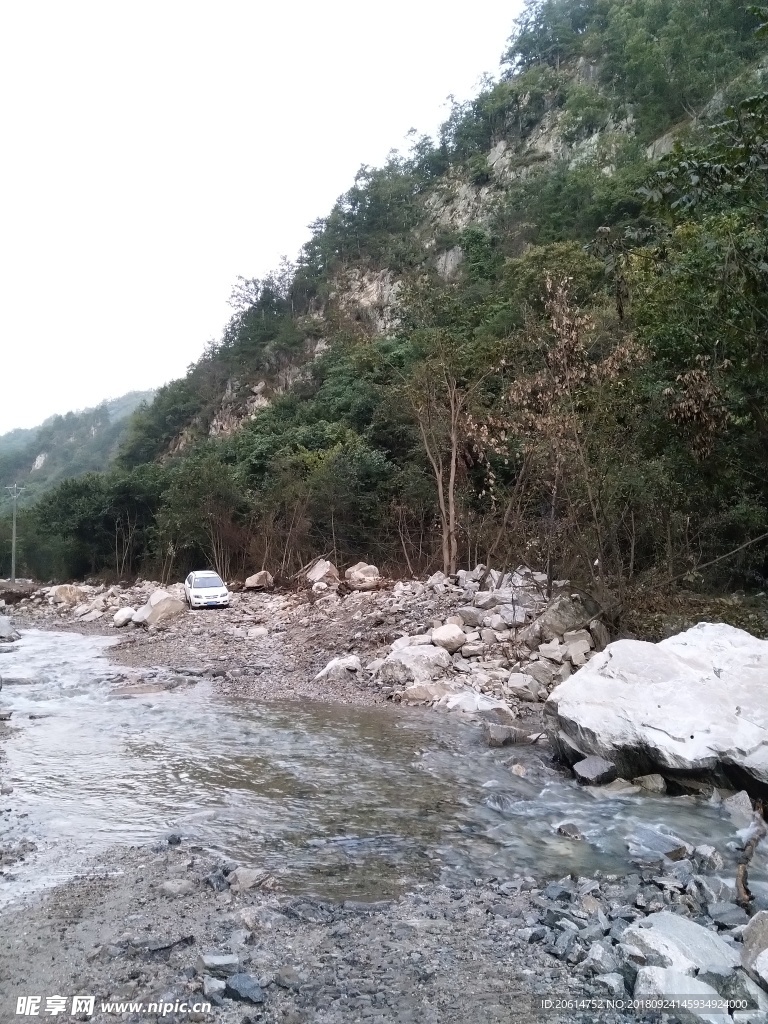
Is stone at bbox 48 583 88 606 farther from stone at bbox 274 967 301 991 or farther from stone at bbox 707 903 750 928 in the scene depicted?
stone at bbox 707 903 750 928

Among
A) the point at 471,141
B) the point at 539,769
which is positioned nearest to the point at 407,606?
the point at 539,769

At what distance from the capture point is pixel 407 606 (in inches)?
566

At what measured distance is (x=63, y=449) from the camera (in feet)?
326

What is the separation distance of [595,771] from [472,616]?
19.4ft

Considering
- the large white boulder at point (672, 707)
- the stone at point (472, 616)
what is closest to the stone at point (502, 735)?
the large white boulder at point (672, 707)

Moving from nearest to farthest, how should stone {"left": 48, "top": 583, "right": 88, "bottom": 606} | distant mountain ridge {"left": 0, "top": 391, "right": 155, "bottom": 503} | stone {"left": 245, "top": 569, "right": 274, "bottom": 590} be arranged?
stone {"left": 245, "top": 569, "right": 274, "bottom": 590} → stone {"left": 48, "top": 583, "right": 88, "bottom": 606} → distant mountain ridge {"left": 0, "top": 391, "right": 155, "bottom": 503}

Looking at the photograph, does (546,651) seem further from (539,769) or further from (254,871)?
(254,871)

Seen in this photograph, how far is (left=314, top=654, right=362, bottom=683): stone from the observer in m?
11.5

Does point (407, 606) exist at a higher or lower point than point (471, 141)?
lower

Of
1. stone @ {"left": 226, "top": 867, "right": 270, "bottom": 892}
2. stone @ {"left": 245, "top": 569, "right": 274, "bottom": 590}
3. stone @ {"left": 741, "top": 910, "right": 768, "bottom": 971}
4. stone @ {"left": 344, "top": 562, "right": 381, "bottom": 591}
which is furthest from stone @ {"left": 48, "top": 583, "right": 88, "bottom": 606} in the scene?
stone @ {"left": 741, "top": 910, "right": 768, "bottom": 971}

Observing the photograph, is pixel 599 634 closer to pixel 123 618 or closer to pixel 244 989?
pixel 244 989

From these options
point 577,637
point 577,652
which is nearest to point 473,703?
point 577,652

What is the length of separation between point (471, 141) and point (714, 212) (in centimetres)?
4851

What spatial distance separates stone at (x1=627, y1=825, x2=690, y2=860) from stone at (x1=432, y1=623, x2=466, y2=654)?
6098mm
